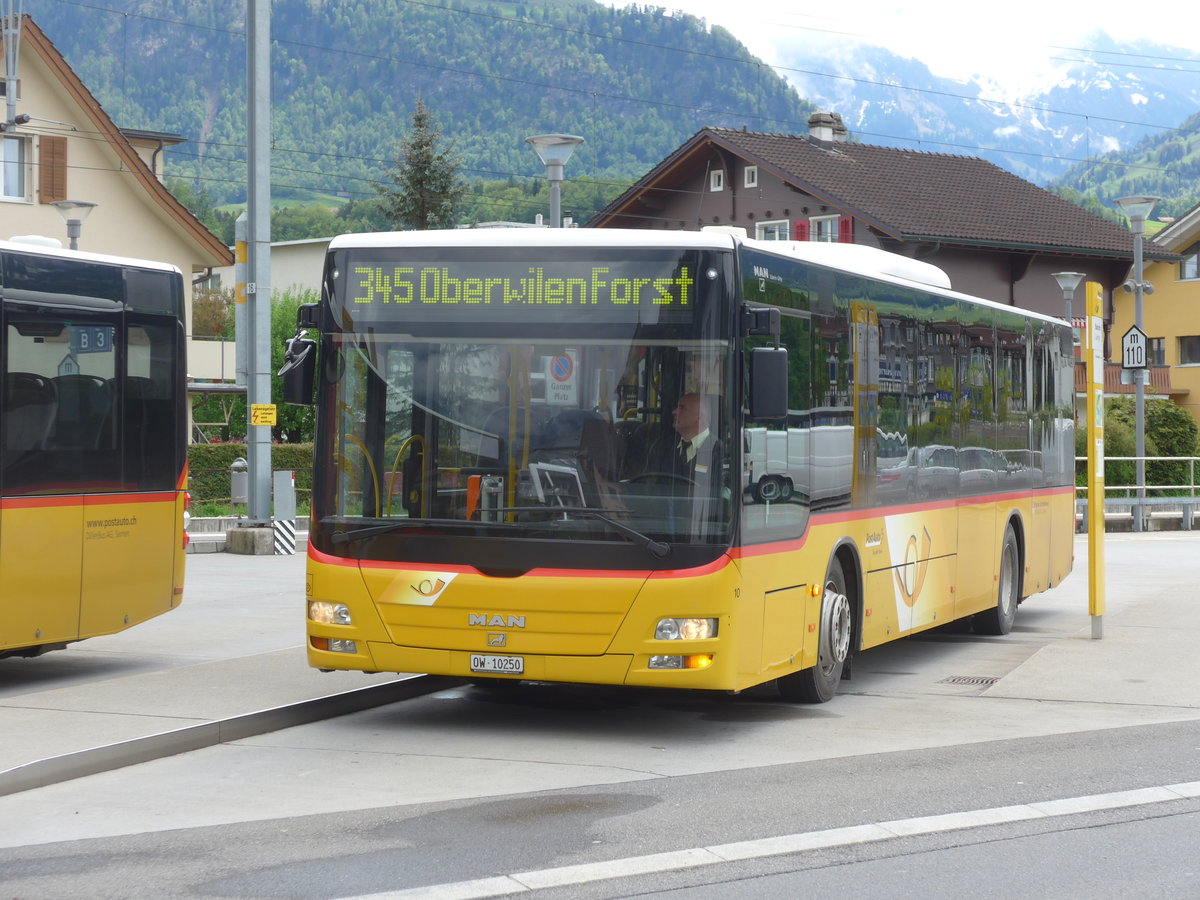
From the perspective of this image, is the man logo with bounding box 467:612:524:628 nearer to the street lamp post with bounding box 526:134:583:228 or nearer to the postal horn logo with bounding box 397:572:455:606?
the postal horn logo with bounding box 397:572:455:606

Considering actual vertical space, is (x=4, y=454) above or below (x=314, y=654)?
above

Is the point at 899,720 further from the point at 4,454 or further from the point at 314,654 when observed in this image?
the point at 4,454

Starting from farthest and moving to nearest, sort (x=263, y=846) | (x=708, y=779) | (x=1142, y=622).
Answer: (x=1142, y=622), (x=708, y=779), (x=263, y=846)

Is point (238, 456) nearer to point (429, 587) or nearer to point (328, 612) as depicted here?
point (328, 612)

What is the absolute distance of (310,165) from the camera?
184875mm

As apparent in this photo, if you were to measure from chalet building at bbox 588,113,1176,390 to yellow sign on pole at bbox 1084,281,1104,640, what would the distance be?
1444 inches

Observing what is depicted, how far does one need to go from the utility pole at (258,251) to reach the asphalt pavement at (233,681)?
6.09m

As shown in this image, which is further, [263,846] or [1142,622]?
[1142,622]

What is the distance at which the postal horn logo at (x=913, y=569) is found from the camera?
1254 cm

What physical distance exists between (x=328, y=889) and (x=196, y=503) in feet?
94.5

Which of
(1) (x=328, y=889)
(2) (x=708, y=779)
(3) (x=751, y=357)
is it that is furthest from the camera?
(3) (x=751, y=357)

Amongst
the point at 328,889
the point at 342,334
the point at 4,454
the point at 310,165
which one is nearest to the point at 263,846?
the point at 328,889

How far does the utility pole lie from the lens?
24453mm

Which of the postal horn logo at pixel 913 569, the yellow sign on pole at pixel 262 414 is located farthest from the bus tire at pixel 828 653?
the yellow sign on pole at pixel 262 414
